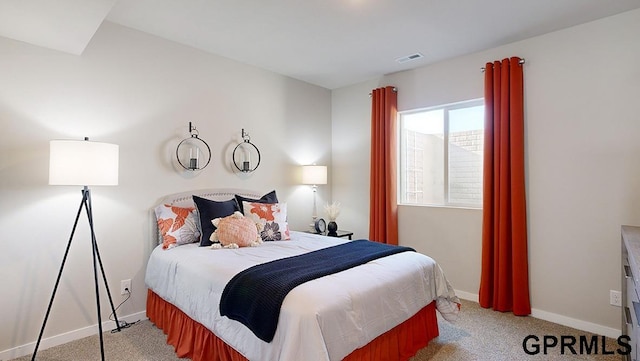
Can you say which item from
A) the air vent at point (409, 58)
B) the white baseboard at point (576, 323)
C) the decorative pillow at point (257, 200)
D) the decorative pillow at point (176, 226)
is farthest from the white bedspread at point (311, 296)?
the air vent at point (409, 58)

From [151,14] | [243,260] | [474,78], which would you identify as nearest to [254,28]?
[151,14]

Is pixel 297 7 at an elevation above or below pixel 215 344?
above

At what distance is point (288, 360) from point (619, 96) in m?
3.17

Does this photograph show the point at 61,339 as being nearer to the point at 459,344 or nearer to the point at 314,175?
the point at 314,175

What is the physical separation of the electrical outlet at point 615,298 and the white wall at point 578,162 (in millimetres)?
31

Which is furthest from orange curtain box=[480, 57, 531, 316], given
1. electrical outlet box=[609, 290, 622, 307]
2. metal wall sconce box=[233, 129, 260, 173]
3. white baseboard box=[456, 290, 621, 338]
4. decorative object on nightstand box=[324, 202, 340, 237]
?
metal wall sconce box=[233, 129, 260, 173]

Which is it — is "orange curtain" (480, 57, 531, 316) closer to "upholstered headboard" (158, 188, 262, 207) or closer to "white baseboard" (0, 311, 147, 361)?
"upholstered headboard" (158, 188, 262, 207)

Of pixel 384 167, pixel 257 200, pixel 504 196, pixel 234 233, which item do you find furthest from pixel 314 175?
pixel 504 196

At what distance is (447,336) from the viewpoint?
259cm

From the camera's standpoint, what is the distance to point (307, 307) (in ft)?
5.30

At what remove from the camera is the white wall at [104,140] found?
2.35m

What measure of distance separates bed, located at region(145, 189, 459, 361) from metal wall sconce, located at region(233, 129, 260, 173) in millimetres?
1098

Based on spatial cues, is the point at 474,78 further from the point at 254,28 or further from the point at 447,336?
the point at 447,336

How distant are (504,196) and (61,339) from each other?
154 inches
